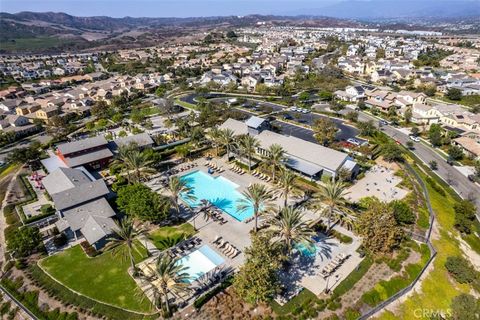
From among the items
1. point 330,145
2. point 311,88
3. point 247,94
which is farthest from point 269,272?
point 311,88

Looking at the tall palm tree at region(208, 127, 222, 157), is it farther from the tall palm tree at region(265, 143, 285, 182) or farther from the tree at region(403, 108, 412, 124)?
the tree at region(403, 108, 412, 124)

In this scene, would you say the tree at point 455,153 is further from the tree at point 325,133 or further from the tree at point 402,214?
the tree at point 402,214

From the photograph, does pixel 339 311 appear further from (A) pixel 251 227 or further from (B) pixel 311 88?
(B) pixel 311 88

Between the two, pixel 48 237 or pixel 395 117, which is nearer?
pixel 48 237

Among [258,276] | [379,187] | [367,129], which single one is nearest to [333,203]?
[258,276]

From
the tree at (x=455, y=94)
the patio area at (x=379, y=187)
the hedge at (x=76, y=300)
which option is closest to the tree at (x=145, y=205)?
the hedge at (x=76, y=300)

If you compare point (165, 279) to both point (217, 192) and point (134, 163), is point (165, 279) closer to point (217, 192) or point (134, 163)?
point (217, 192)
